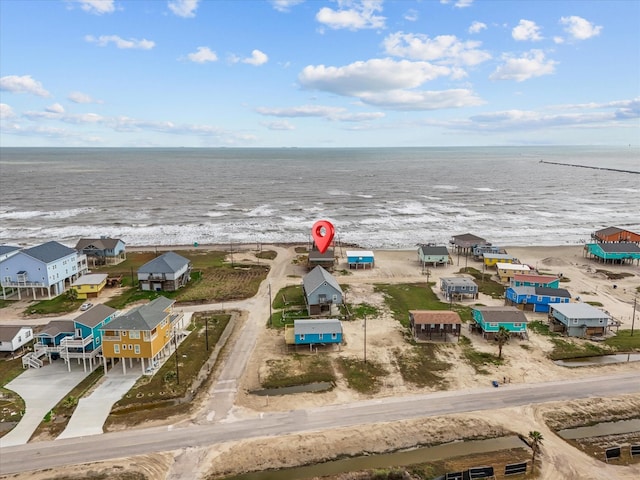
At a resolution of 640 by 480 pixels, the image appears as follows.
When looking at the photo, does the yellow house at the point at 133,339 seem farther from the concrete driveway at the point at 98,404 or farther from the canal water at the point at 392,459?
the canal water at the point at 392,459

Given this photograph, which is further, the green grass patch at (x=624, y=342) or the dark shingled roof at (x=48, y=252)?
the dark shingled roof at (x=48, y=252)

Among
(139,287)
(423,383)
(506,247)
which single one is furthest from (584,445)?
(506,247)

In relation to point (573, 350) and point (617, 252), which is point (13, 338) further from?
point (617, 252)

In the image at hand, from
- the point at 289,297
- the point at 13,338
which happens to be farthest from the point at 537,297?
the point at 13,338

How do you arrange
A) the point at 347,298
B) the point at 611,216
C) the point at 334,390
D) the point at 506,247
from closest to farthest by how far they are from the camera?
1. the point at 334,390
2. the point at 347,298
3. the point at 506,247
4. the point at 611,216

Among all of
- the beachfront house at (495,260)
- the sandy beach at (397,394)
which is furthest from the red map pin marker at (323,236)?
the beachfront house at (495,260)

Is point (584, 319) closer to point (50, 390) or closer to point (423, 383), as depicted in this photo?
point (423, 383)
